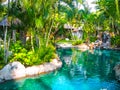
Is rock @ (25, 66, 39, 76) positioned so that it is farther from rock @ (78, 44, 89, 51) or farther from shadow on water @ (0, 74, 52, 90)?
rock @ (78, 44, 89, 51)

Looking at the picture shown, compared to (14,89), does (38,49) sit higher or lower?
higher

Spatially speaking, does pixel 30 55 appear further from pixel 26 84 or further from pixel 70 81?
pixel 70 81

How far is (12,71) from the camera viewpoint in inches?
798

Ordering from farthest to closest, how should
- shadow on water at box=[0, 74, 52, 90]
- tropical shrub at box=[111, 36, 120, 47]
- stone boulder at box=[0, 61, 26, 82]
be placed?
tropical shrub at box=[111, 36, 120, 47]
stone boulder at box=[0, 61, 26, 82]
shadow on water at box=[0, 74, 52, 90]

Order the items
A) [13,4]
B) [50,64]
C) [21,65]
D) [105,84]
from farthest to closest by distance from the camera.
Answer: [50,64]
[13,4]
[21,65]
[105,84]

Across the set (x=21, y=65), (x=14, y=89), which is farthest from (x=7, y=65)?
(x=14, y=89)

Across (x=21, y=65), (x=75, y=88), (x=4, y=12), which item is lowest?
(x=75, y=88)

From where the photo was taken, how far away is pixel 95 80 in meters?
21.1

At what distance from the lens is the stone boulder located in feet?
65.1

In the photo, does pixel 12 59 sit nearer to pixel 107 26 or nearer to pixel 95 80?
pixel 95 80

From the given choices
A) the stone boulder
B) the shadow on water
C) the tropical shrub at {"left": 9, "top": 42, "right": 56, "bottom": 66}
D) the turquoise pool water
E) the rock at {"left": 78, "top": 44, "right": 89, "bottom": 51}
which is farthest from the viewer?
the rock at {"left": 78, "top": 44, "right": 89, "bottom": 51}

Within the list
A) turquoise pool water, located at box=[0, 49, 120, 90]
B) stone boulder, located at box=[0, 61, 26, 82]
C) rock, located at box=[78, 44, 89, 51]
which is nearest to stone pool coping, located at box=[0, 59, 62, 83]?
stone boulder, located at box=[0, 61, 26, 82]

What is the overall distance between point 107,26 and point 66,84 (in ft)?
124

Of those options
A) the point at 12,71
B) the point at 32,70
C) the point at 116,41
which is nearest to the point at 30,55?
the point at 32,70
